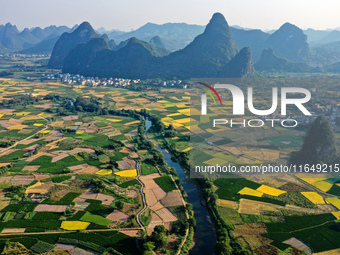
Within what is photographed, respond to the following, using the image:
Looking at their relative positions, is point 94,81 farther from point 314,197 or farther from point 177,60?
point 314,197

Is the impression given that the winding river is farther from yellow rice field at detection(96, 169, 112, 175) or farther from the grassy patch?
yellow rice field at detection(96, 169, 112, 175)

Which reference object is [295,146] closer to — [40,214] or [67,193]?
[67,193]

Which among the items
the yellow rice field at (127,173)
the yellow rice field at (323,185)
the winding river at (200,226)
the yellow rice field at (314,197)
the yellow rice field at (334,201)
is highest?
the yellow rice field at (127,173)

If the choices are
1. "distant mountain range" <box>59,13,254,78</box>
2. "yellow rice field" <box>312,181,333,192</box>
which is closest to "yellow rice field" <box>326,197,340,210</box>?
"yellow rice field" <box>312,181,333,192</box>

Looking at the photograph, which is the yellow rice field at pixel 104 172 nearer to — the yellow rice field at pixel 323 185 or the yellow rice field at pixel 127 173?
the yellow rice field at pixel 127 173

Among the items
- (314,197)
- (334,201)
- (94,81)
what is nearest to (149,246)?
(314,197)

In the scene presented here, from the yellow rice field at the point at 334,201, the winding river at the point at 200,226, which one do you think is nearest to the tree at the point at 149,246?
the winding river at the point at 200,226

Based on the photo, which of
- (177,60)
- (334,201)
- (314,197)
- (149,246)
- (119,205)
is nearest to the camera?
(149,246)

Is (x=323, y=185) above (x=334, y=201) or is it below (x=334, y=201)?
above

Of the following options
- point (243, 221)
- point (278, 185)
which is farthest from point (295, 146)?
point (243, 221)

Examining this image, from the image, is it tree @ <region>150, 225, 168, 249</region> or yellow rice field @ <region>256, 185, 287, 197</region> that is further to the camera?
yellow rice field @ <region>256, 185, 287, 197</region>
